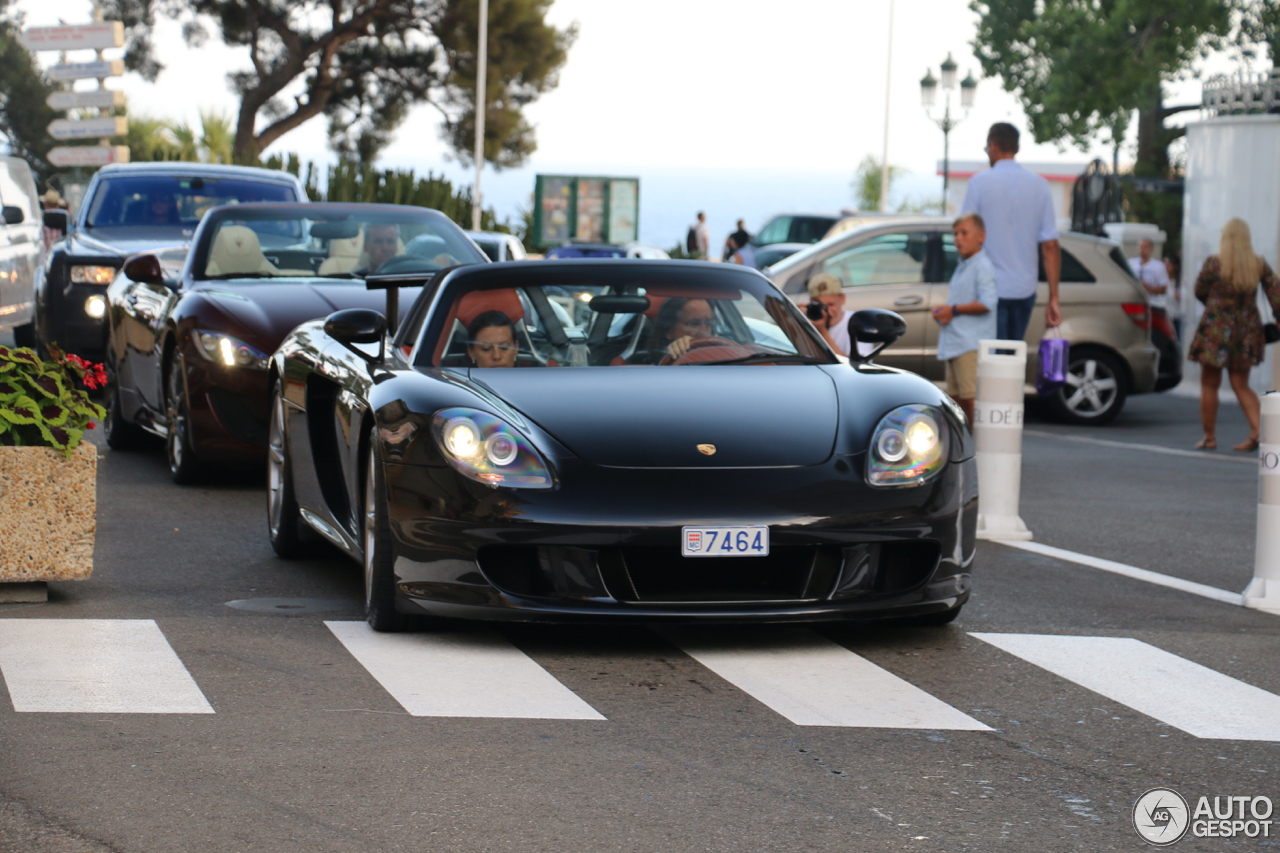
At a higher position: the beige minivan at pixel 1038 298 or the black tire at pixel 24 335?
the beige minivan at pixel 1038 298

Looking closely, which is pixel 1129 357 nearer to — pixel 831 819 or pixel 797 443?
pixel 797 443

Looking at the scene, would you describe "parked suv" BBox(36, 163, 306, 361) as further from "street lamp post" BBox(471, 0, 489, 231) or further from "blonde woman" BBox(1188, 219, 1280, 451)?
"street lamp post" BBox(471, 0, 489, 231)

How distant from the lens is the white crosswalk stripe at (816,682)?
522 centimetres

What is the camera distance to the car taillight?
16.1 m

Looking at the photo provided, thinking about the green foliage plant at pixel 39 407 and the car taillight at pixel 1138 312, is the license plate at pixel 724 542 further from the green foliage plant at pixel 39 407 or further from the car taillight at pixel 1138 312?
the car taillight at pixel 1138 312

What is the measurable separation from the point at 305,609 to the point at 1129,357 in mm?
10724

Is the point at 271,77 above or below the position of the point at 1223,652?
above

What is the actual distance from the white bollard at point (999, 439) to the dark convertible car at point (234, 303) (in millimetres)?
2761

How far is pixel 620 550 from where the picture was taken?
5.77 metres

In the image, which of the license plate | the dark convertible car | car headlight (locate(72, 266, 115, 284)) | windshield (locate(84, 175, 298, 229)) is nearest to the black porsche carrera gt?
the license plate

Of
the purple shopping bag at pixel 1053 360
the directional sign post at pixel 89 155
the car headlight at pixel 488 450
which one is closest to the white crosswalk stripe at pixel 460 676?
the car headlight at pixel 488 450

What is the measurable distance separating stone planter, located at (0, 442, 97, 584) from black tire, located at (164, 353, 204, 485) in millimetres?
3321

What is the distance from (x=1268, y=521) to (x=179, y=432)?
5.54 m

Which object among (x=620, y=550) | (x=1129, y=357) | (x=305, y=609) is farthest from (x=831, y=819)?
(x=1129, y=357)
